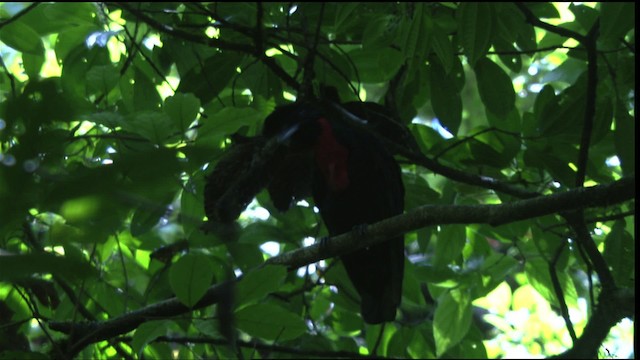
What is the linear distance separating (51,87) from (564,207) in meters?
1.42

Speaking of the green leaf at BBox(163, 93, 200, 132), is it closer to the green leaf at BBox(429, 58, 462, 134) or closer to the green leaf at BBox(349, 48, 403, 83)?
the green leaf at BBox(349, 48, 403, 83)

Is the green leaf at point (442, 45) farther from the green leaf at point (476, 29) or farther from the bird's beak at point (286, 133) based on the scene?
the bird's beak at point (286, 133)

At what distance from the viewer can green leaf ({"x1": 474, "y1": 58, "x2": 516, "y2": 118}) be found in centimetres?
238

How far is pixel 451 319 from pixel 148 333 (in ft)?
4.40

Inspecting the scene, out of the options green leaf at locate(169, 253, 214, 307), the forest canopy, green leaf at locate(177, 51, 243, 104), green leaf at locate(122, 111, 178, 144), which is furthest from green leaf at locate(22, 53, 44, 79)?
green leaf at locate(169, 253, 214, 307)

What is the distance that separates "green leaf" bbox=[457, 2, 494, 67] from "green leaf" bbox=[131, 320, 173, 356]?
105 centimetres

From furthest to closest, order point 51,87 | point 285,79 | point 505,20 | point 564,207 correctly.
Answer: point 285,79, point 505,20, point 564,207, point 51,87

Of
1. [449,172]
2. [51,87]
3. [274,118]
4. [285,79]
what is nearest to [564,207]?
[449,172]

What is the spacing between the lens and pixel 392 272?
2.76 m

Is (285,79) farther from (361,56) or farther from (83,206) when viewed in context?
(83,206)

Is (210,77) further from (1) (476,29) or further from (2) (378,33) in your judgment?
(1) (476,29)

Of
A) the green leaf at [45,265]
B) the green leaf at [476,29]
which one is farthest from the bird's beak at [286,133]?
the green leaf at [45,265]

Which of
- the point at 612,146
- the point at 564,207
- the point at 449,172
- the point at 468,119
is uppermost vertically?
the point at 468,119

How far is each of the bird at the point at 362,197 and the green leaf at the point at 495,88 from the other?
1.30 feet
